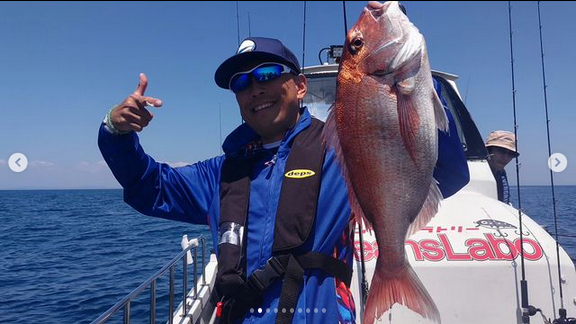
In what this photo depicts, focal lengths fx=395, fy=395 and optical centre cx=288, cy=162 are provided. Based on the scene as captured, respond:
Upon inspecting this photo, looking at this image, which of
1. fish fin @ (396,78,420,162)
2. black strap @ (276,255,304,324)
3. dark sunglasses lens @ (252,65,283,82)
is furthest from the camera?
dark sunglasses lens @ (252,65,283,82)

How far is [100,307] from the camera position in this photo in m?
7.94

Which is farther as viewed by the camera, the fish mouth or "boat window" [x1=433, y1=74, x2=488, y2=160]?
"boat window" [x1=433, y1=74, x2=488, y2=160]

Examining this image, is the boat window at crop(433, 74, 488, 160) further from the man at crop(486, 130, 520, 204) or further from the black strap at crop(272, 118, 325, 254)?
the black strap at crop(272, 118, 325, 254)

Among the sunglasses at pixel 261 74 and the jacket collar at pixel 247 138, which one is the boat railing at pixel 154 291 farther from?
the sunglasses at pixel 261 74

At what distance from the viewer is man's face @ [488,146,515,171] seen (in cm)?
517

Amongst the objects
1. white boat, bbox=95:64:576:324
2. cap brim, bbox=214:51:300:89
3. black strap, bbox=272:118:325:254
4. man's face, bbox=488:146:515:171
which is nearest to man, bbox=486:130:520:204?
man's face, bbox=488:146:515:171

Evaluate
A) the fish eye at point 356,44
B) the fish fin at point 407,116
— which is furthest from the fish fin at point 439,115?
the fish eye at point 356,44

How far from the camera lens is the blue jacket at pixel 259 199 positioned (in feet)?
6.07

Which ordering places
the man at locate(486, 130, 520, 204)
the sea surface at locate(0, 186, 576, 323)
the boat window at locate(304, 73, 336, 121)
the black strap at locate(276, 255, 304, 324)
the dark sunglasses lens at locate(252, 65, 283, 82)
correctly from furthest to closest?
1. the sea surface at locate(0, 186, 576, 323)
2. the man at locate(486, 130, 520, 204)
3. the boat window at locate(304, 73, 336, 121)
4. the dark sunglasses lens at locate(252, 65, 283, 82)
5. the black strap at locate(276, 255, 304, 324)

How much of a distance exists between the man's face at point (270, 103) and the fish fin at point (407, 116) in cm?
72

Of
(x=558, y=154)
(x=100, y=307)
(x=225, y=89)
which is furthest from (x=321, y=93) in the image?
(x=100, y=307)

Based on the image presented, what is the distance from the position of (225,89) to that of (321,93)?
250cm

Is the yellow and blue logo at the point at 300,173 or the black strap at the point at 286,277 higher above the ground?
the yellow and blue logo at the point at 300,173

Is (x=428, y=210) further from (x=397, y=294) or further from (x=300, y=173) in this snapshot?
(x=300, y=173)
